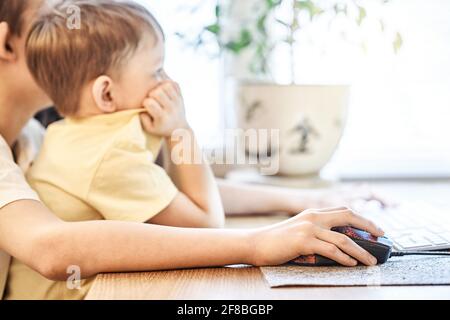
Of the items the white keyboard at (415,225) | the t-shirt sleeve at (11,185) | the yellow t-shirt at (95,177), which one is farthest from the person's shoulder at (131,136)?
the white keyboard at (415,225)

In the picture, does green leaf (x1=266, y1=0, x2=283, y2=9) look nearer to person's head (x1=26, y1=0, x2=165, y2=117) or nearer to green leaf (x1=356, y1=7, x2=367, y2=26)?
green leaf (x1=356, y1=7, x2=367, y2=26)

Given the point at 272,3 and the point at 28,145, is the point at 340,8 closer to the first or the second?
the point at 272,3

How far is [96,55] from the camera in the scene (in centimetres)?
85

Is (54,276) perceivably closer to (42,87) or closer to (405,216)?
(42,87)

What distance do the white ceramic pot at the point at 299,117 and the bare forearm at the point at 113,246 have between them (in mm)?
578

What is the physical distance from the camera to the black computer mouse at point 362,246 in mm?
715

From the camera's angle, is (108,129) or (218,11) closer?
(108,129)

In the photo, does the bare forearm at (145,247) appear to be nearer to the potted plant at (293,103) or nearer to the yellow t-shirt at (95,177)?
the yellow t-shirt at (95,177)

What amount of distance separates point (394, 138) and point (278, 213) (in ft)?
1.92

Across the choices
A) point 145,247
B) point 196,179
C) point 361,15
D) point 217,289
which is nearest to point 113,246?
point 145,247

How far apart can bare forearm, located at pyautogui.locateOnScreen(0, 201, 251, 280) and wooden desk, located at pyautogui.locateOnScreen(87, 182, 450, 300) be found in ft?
0.05

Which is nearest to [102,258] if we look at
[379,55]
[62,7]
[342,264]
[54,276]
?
[54,276]

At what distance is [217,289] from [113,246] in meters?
0.14

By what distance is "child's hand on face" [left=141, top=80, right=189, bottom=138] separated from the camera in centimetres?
90
